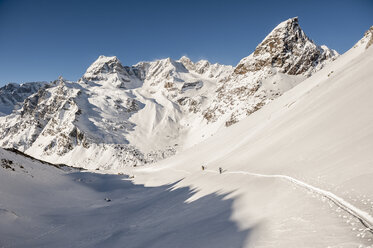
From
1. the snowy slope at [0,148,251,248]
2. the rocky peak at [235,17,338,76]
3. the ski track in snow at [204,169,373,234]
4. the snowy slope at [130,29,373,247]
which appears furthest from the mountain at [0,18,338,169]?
the ski track in snow at [204,169,373,234]

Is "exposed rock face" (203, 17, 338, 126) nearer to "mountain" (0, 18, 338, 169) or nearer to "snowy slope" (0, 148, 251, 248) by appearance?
"mountain" (0, 18, 338, 169)

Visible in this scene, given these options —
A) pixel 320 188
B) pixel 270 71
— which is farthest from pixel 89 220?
pixel 270 71

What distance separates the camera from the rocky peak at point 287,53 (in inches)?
5807

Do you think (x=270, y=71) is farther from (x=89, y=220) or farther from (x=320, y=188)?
(x=320, y=188)

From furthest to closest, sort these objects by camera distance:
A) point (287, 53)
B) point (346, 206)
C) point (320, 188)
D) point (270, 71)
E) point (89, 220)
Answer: point (287, 53)
point (270, 71)
point (89, 220)
point (320, 188)
point (346, 206)

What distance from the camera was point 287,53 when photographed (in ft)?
496

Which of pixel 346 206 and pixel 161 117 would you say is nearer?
pixel 346 206

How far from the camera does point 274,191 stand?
9398mm

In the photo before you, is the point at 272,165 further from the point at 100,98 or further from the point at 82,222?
the point at 100,98

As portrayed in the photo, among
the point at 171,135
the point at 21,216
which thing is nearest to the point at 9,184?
the point at 21,216

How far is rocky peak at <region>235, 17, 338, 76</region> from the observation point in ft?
484

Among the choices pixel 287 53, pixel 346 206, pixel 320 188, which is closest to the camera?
pixel 346 206

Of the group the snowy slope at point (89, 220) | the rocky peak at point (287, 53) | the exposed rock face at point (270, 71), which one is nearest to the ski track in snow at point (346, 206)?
the snowy slope at point (89, 220)

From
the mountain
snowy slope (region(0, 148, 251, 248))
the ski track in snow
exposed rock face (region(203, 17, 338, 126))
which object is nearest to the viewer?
the ski track in snow
